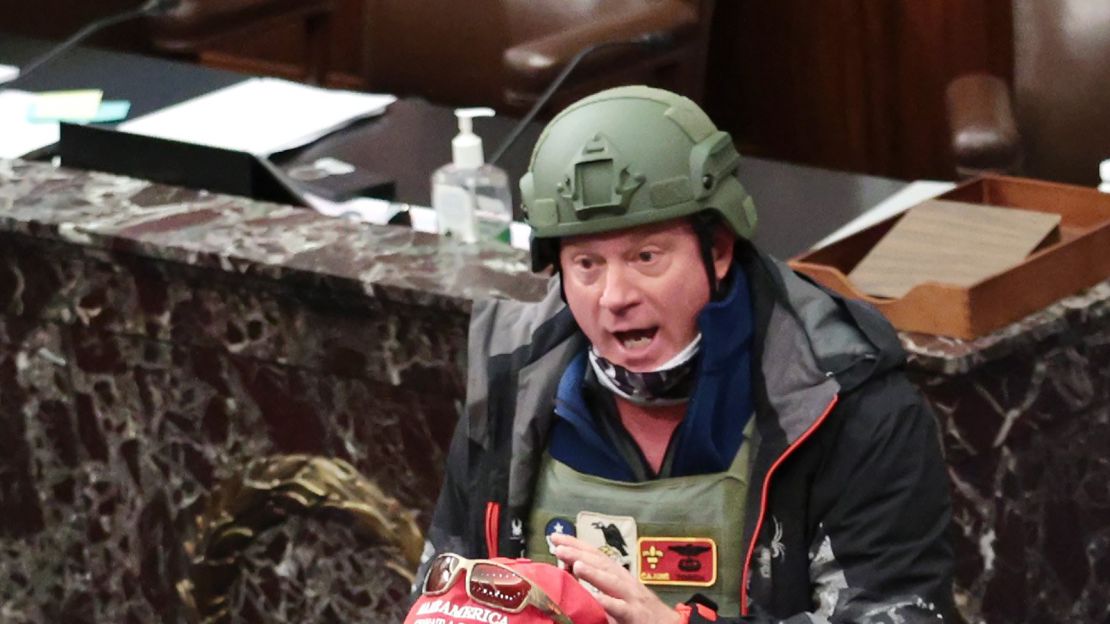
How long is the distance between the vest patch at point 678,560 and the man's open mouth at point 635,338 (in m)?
0.20

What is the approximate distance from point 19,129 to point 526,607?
2040 mm

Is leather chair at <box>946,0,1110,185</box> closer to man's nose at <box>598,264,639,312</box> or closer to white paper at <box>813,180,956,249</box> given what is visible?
white paper at <box>813,180,956,249</box>

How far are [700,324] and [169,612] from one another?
4.56 feet

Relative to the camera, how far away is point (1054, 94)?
348cm

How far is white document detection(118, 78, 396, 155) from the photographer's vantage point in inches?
132

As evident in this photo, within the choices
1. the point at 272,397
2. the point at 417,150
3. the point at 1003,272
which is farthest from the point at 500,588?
the point at 417,150

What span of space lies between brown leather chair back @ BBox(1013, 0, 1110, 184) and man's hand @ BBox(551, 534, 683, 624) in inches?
76.4

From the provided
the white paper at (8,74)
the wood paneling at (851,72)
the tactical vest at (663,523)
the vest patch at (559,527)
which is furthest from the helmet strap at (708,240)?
the wood paneling at (851,72)

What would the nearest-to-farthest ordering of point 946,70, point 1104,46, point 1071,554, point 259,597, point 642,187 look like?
1. point 642,187
2. point 1071,554
3. point 259,597
4. point 1104,46
5. point 946,70

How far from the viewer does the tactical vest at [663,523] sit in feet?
6.07

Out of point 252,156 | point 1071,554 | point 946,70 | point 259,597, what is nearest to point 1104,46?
point 946,70

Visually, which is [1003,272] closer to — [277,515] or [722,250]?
[722,250]

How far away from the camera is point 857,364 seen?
1.80 metres

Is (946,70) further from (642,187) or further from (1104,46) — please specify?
(642,187)
